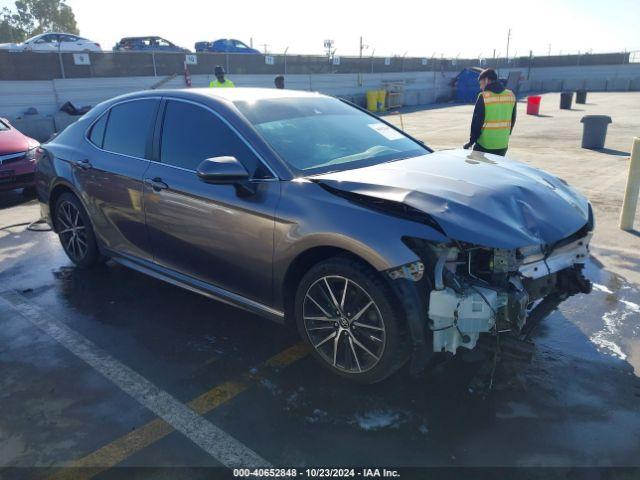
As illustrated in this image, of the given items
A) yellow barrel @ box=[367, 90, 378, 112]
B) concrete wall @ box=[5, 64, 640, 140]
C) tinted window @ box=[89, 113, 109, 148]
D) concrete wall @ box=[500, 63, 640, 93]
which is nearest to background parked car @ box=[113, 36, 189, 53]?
Result: concrete wall @ box=[5, 64, 640, 140]

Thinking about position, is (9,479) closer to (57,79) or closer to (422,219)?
(422,219)

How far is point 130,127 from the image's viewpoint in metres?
4.46

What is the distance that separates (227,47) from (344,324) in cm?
2668

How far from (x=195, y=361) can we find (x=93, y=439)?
2.91 ft

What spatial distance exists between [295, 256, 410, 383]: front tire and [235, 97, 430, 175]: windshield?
30.5 inches

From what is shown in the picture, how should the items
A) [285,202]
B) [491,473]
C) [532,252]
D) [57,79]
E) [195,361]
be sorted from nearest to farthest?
[491,473] → [532,252] → [285,202] → [195,361] → [57,79]

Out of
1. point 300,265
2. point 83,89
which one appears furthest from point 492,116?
point 83,89

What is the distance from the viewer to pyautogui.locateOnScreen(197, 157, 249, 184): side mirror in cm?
328

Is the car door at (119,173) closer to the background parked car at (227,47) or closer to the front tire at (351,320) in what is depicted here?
the front tire at (351,320)

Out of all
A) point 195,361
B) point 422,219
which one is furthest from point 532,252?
point 195,361

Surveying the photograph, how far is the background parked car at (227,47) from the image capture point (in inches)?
1068

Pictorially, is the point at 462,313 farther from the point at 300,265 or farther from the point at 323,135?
the point at 323,135

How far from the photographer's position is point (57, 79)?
1742 centimetres

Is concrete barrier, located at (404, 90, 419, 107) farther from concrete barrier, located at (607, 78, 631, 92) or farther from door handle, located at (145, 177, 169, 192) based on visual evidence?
door handle, located at (145, 177, 169, 192)
